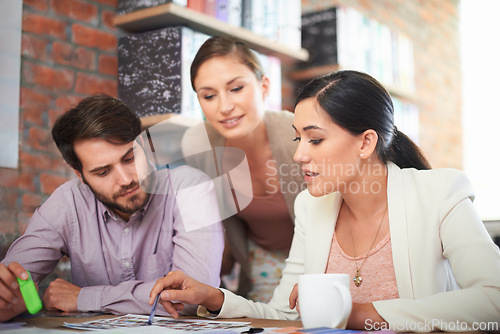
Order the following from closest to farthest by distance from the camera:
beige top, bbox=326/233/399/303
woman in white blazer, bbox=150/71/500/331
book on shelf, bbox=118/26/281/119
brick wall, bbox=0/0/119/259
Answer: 1. woman in white blazer, bbox=150/71/500/331
2. beige top, bbox=326/233/399/303
3. brick wall, bbox=0/0/119/259
4. book on shelf, bbox=118/26/281/119

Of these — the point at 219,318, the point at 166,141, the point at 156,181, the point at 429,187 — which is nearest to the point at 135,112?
the point at 166,141

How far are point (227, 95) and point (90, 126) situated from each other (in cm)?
48

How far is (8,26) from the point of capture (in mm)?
1302

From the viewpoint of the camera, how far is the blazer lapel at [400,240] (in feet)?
3.60

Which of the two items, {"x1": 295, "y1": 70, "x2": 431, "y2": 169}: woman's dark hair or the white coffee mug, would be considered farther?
{"x1": 295, "y1": 70, "x2": 431, "y2": 169}: woman's dark hair

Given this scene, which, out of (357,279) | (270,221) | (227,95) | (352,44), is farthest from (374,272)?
(352,44)

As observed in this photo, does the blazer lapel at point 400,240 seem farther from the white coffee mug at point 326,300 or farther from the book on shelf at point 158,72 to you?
the book on shelf at point 158,72

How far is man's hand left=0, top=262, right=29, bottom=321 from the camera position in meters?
1.08

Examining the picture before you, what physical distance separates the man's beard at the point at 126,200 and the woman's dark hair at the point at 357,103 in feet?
1.55

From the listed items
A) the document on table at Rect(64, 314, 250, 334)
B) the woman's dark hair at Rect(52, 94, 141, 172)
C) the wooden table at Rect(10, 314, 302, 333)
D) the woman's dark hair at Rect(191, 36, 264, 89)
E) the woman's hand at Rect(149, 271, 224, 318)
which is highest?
the woman's dark hair at Rect(191, 36, 264, 89)

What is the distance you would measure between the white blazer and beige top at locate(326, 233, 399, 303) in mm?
36

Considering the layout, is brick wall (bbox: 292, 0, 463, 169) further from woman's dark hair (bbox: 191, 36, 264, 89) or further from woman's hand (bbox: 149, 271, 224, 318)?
woman's hand (bbox: 149, 271, 224, 318)

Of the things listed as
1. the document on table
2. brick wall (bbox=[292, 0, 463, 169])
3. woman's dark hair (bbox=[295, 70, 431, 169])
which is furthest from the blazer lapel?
brick wall (bbox=[292, 0, 463, 169])

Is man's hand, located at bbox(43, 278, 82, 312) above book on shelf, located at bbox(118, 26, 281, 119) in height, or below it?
below
